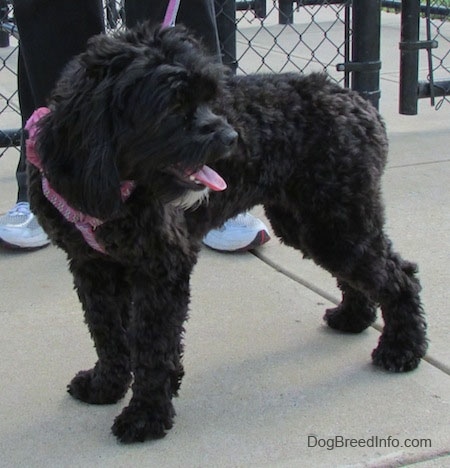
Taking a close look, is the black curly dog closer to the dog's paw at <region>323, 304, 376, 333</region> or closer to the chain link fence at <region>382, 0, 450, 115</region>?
the dog's paw at <region>323, 304, 376, 333</region>

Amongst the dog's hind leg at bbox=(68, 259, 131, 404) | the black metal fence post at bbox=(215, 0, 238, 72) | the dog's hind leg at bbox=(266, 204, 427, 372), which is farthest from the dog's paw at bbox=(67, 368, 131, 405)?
the black metal fence post at bbox=(215, 0, 238, 72)

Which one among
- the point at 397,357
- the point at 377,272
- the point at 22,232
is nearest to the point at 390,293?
the point at 377,272

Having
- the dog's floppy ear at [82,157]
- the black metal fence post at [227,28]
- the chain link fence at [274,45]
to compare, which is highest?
the dog's floppy ear at [82,157]

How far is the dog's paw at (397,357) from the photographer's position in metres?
3.27

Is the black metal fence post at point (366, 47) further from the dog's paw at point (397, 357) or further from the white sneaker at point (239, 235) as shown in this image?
the dog's paw at point (397, 357)

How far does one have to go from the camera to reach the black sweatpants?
150 inches

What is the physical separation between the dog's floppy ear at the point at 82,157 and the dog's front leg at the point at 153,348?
1.34 ft

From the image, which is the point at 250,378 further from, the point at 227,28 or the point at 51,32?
the point at 227,28

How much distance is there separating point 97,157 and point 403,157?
3909 mm

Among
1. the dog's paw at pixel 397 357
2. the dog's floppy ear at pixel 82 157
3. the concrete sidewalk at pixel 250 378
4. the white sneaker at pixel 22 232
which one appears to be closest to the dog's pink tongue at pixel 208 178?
the dog's floppy ear at pixel 82 157

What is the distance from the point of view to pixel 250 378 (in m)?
3.28

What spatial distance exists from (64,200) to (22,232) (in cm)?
195

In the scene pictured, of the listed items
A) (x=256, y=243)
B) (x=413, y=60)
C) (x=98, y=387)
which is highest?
(x=413, y=60)

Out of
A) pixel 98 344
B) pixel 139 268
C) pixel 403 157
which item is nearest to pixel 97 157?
pixel 139 268
